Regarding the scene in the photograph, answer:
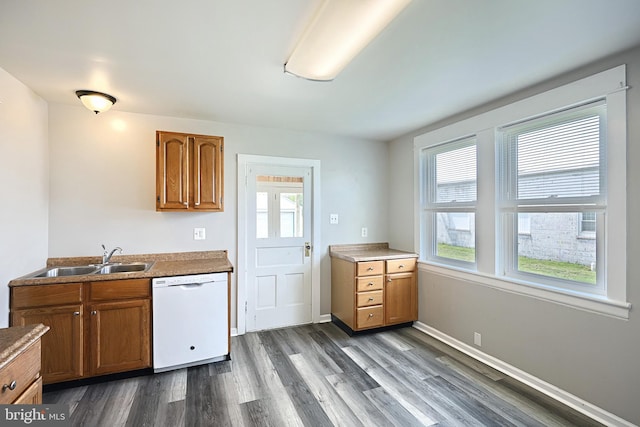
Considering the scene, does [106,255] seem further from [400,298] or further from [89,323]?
[400,298]

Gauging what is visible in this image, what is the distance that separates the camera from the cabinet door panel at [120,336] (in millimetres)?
2350

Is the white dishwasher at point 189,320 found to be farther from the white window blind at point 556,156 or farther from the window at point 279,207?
the white window blind at point 556,156

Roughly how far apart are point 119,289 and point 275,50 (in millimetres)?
2200

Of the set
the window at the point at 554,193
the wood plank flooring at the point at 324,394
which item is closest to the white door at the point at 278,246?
the wood plank flooring at the point at 324,394

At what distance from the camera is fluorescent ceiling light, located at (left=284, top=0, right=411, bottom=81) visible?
135 centimetres

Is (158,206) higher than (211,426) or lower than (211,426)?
higher

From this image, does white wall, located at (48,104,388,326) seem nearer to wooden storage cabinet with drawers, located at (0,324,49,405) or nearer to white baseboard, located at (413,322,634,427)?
wooden storage cabinet with drawers, located at (0,324,49,405)

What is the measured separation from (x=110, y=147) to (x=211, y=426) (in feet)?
8.69

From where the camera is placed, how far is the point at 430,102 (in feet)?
8.93

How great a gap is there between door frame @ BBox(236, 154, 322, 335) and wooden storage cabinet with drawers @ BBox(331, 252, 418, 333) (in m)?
0.31

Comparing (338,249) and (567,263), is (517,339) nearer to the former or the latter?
(567,263)

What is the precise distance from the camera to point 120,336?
2.40m

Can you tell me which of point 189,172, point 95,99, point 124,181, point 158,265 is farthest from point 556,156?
point 124,181

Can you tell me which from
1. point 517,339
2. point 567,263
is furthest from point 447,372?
point 567,263
